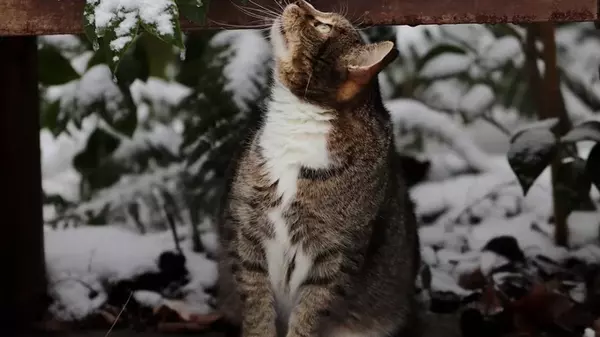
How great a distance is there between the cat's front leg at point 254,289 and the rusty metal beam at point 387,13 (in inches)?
17.5

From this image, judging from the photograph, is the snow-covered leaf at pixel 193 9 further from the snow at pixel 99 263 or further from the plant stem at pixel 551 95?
the plant stem at pixel 551 95

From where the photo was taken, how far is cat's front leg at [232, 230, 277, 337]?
1.70m

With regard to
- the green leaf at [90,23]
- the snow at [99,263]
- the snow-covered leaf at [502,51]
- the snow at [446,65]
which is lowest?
the snow at [99,263]

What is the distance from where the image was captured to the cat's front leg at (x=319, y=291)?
166 centimetres

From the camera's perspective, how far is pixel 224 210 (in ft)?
6.28

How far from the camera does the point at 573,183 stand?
217 centimetres

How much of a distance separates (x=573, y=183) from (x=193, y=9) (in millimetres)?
1184

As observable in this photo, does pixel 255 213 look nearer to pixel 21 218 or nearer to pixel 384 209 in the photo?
pixel 384 209


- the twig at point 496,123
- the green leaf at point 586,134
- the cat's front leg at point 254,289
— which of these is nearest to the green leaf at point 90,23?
the cat's front leg at point 254,289

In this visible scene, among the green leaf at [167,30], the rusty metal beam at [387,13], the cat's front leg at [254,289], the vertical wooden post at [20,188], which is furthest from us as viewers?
the vertical wooden post at [20,188]

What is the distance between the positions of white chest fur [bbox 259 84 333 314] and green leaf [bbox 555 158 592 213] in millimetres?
742

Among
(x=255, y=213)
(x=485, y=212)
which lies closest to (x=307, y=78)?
(x=255, y=213)

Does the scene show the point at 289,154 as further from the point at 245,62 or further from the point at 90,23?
the point at 245,62

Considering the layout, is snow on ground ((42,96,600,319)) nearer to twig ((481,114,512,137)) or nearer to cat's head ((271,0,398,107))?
twig ((481,114,512,137))
